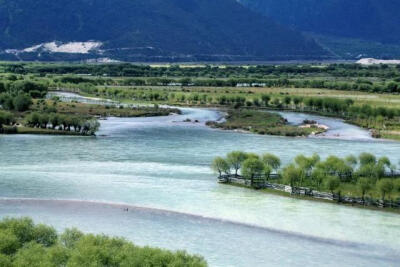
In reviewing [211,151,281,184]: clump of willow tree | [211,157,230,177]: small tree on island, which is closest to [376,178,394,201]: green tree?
[211,151,281,184]: clump of willow tree

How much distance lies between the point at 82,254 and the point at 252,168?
2683cm

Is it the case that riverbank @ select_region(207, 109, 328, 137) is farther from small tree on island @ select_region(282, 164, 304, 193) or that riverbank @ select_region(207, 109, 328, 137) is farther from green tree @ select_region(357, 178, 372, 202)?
green tree @ select_region(357, 178, 372, 202)

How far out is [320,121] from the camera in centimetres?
10400

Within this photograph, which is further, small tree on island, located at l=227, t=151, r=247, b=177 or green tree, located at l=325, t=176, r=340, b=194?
small tree on island, located at l=227, t=151, r=247, b=177

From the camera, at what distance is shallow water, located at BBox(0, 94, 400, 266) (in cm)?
3934

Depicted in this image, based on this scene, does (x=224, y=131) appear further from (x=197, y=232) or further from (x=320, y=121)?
(x=197, y=232)

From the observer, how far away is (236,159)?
56.2 metres

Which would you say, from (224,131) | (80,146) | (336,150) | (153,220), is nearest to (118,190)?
(153,220)

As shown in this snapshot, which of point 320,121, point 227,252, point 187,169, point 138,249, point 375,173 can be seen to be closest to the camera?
point 138,249

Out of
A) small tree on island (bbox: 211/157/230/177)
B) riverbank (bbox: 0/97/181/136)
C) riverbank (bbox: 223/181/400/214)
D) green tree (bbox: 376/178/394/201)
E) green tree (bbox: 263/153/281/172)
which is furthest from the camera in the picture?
riverbank (bbox: 0/97/181/136)

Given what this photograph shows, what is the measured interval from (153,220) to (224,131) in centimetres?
4793

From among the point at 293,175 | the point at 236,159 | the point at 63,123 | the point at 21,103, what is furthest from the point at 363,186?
the point at 21,103

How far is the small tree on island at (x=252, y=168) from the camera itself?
2130 inches

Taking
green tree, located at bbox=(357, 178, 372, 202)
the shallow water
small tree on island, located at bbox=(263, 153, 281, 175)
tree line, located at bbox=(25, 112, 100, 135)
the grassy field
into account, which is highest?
the grassy field
